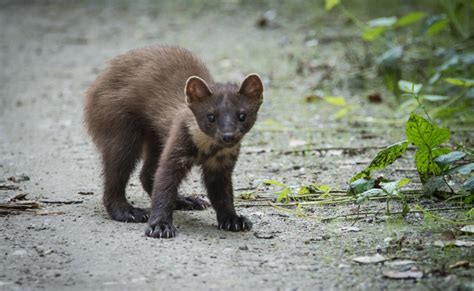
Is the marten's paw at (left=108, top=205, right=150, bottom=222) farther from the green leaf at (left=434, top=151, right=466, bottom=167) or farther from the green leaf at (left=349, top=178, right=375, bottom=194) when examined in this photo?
the green leaf at (left=434, top=151, right=466, bottom=167)

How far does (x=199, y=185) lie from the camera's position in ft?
22.9

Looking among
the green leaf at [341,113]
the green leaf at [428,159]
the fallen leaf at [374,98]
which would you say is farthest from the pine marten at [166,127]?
the fallen leaf at [374,98]

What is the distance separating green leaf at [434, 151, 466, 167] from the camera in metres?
5.40

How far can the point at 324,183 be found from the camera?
6.65 meters

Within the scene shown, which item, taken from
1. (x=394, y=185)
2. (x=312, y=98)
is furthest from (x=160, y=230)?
(x=312, y=98)

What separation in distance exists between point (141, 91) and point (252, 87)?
39.0 inches

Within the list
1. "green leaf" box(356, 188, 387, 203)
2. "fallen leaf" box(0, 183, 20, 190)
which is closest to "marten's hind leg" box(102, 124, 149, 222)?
"fallen leaf" box(0, 183, 20, 190)

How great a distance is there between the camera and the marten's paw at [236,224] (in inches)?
217

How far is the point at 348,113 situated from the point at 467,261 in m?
4.72

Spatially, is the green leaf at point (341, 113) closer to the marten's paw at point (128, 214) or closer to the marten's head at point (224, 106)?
the marten's head at point (224, 106)

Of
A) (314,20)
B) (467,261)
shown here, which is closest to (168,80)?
(467,261)

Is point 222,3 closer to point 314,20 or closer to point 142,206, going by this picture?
point 314,20

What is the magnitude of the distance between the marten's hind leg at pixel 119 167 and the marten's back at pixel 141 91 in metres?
0.09

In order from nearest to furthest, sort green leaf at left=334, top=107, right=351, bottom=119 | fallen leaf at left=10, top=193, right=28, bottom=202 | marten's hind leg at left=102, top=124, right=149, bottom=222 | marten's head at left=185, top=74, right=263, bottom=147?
marten's head at left=185, top=74, right=263, bottom=147 < marten's hind leg at left=102, top=124, right=149, bottom=222 < fallen leaf at left=10, top=193, right=28, bottom=202 < green leaf at left=334, top=107, right=351, bottom=119
